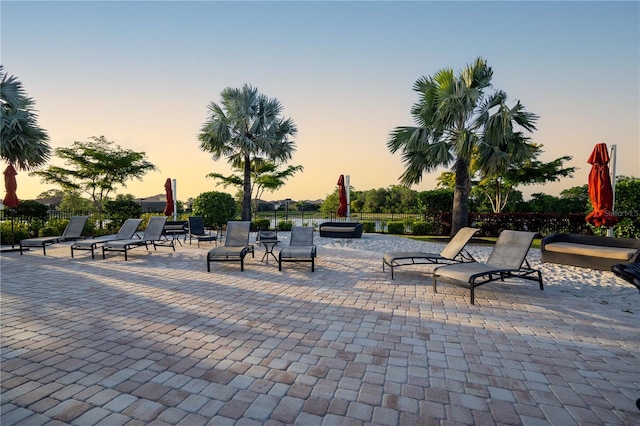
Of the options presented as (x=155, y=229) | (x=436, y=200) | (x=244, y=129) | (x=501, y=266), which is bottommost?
(x=501, y=266)

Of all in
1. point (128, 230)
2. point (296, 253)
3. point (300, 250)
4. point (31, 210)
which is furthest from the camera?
point (31, 210)

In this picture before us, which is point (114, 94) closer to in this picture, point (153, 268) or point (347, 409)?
point (153, 268)

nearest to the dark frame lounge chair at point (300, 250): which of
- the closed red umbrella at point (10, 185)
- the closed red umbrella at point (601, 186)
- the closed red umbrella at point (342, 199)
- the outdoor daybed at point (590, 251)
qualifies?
the outdoor daybed at point (590, 251)

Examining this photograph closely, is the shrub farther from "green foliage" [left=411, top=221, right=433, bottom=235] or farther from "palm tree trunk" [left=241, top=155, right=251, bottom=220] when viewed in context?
"palm tree trunk" [left=241, top=155, right=251, bottom=220]

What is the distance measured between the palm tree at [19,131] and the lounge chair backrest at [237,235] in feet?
25.1

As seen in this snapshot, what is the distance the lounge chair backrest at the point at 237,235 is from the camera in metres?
7.82

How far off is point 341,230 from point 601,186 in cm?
864

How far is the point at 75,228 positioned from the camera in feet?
31.9

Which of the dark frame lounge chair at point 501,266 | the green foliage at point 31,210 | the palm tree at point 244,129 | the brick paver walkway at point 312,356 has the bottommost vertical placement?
the brick paver walkway at point 312,356

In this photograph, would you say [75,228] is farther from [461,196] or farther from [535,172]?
[535,172]

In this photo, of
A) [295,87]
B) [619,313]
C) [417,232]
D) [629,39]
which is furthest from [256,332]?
[417,232]

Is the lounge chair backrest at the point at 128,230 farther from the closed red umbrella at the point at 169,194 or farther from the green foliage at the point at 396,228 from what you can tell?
the green foliage at the point at 396,228

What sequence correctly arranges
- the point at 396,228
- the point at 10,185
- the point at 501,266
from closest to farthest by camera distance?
the point at 501,266, the point at 10,185, the point at 396,228

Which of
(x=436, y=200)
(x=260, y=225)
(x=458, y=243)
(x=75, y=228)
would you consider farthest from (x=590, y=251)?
(x=260, y=225)
